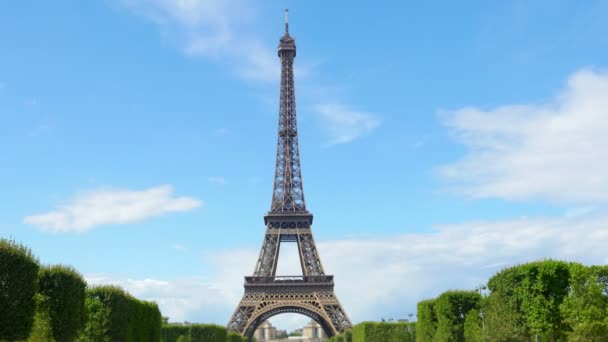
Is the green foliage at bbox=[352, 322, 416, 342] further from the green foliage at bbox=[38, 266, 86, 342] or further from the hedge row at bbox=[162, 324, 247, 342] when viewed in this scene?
the green foliage at bbox=[38, 266, 86, 342]

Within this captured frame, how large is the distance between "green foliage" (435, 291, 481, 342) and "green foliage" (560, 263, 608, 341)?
1384cm

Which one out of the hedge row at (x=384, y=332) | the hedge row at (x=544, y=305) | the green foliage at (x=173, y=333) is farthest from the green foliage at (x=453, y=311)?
the green foliage at (x=173, y=333)

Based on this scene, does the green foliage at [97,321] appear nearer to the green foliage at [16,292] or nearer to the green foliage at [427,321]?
the green foliage at [16,292]

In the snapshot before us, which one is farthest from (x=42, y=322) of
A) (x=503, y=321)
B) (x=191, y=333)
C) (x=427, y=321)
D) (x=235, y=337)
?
(x=235, y=337)

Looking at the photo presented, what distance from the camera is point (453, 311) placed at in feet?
171

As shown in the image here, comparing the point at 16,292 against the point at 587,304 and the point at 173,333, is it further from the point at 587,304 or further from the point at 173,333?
the point at 173,333

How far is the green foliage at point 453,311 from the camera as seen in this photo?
51.6 m

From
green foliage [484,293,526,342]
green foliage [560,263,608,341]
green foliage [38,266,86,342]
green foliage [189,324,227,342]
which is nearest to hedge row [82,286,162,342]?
green foliage [38,266,86,342]

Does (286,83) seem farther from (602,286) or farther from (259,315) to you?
(602,286)

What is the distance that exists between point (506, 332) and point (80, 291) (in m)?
27.3

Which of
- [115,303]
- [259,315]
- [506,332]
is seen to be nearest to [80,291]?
[115,303]

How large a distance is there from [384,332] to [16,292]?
4665 centimetres

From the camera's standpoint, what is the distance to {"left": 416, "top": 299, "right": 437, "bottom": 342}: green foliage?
55.2 meters

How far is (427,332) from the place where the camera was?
5578cm
